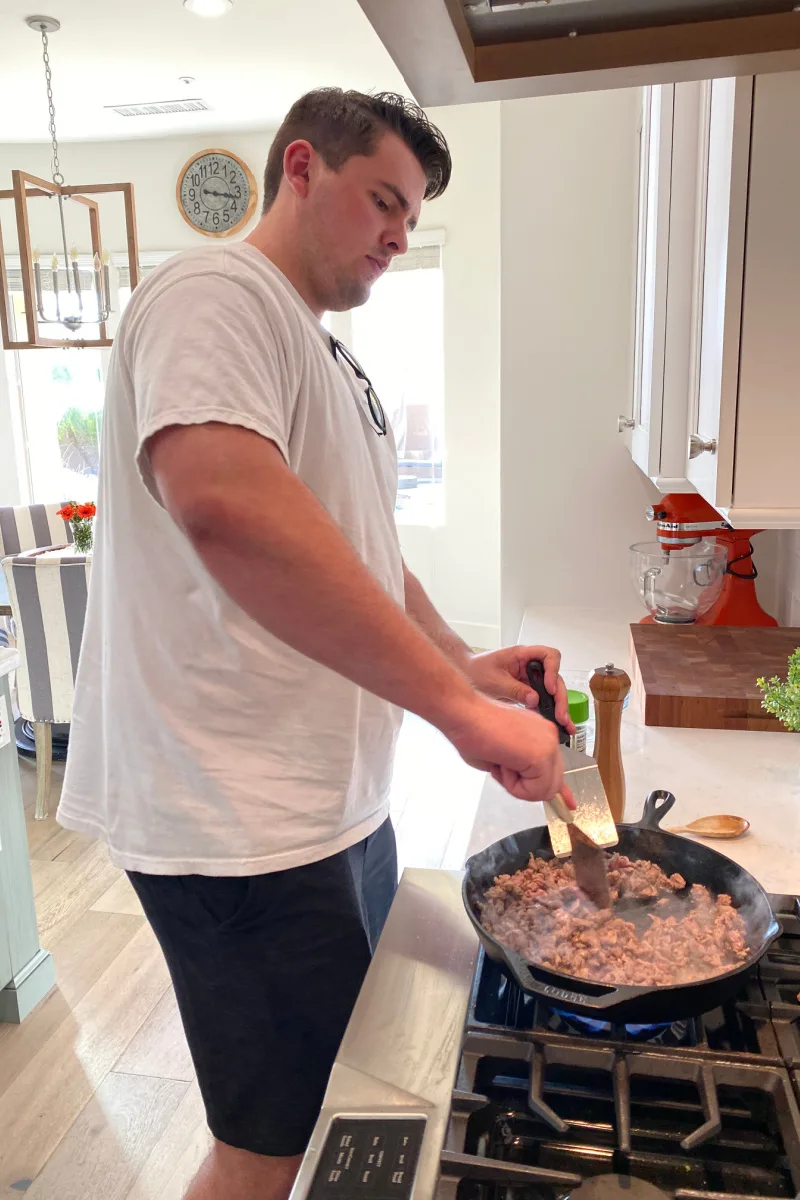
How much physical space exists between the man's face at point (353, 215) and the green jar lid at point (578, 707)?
24.0 inches

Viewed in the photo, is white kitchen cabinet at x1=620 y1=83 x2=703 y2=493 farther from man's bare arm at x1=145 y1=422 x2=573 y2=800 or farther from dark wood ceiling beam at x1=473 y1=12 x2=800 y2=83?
man's bare arm at x1=145 y1=422 x2=573 y2=800

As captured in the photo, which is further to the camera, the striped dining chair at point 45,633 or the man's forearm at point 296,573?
the striped dining chair at point 45,633

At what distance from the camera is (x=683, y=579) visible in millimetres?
2004

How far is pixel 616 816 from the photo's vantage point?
1218 millimetres

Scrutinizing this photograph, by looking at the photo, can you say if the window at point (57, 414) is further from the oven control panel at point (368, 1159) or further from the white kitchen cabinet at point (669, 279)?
the oven control panel at point (368, 1159)

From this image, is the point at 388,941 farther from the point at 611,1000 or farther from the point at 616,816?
the point at 616,816

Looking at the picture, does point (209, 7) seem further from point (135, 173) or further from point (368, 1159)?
point (368, 1159)

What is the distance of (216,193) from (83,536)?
2596mm

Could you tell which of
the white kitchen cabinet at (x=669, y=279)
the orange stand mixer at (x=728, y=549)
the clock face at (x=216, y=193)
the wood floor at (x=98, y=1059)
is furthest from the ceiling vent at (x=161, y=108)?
the orange stand mixer at (x=728, y=549)

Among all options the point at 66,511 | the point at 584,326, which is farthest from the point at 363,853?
the point at 66,511

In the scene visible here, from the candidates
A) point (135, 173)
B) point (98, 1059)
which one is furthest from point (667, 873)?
point (135, 173)

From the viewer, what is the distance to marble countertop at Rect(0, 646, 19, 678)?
7.30 ft

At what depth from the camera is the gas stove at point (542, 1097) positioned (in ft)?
2.07

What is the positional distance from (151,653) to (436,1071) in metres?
0.52
